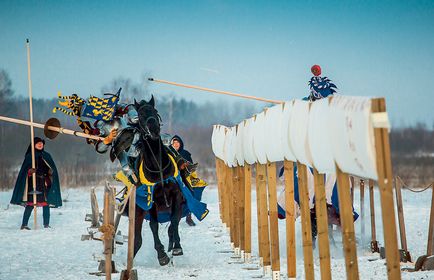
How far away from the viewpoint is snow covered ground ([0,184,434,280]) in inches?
428

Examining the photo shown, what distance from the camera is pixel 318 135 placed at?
738cm

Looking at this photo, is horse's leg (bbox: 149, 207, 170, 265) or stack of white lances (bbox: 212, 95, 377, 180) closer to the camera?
stack of white lances (bbox: 212, 95, 377, 180)

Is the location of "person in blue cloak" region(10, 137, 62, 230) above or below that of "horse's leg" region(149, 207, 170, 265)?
above

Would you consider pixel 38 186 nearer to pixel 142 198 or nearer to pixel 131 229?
pixel 142 198

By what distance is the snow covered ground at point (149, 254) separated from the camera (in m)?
10.9

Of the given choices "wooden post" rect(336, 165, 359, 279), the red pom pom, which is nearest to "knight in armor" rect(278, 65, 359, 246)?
the red pom pom

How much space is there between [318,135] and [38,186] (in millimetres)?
12644

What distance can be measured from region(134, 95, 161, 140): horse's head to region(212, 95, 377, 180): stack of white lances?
1242mm

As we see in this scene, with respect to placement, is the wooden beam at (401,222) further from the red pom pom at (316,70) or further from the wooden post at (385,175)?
the wooden post at (385,175)

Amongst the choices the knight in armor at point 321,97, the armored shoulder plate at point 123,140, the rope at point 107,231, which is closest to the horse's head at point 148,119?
the armored shoulder plate at point 123,140

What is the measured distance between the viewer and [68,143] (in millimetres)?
43219

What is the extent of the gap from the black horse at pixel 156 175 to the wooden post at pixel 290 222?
274 cm

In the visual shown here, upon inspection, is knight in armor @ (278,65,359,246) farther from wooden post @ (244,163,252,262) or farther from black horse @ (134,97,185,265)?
black horse @ (134,97,185,265)

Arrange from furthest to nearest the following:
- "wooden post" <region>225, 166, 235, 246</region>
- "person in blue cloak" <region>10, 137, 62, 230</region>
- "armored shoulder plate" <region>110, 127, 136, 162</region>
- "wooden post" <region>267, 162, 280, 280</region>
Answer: "person in blue cloak" <region>10, 137, 62, 230</region>
"wooden post" <region>225, 166, 235, 246</region>
"armored shoulder plate" <region>110, 127, 136, 162</region>
"wooden post" <region>267, 162, 280, 280</region>
